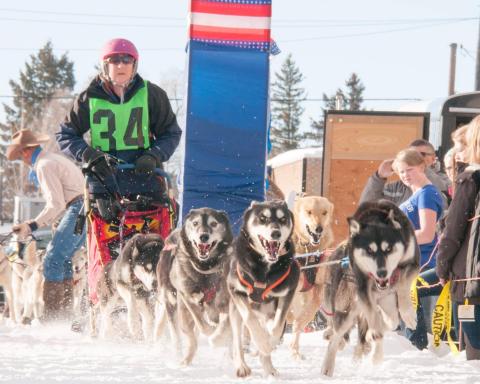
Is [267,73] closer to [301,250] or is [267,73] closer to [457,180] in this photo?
[301,250]

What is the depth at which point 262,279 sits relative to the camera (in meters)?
4.02

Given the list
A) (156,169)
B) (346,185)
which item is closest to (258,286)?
(156,169)

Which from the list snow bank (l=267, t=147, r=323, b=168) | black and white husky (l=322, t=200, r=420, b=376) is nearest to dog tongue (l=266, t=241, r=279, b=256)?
black and white husky (l=322, t=200, r=420, b=376)

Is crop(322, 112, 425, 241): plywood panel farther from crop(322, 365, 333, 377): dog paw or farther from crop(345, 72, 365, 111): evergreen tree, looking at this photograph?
crop(345, 72, 365, 111): evergreen tree

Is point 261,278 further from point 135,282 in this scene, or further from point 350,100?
point 350,100

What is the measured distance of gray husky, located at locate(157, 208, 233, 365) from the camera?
4387 millimetres

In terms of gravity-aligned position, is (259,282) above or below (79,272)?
above

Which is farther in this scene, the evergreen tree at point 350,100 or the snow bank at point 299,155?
the evergreen tree at point 350,100

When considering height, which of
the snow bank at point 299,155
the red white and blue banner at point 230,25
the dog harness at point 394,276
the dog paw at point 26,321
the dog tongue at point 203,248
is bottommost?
the dog paw at point 26,321

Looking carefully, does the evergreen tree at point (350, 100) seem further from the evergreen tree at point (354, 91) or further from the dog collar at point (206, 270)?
the dog collar at point (206, 270)

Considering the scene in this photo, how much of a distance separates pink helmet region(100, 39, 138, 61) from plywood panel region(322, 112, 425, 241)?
10.8 feet

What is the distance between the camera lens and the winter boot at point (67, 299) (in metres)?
6.61

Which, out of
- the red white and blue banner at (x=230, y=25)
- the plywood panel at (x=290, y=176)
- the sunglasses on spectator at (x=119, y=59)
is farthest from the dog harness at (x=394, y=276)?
the plywood panel at (x=290, y=176)

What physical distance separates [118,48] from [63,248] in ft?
6.16
